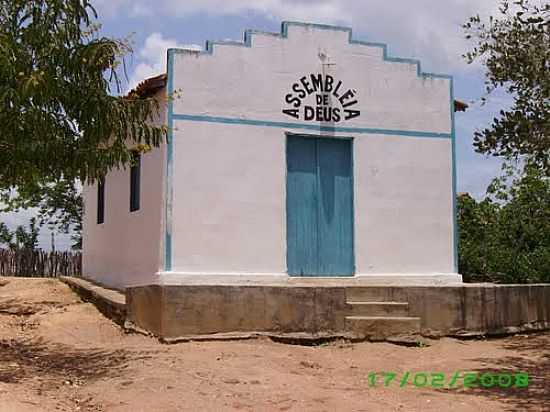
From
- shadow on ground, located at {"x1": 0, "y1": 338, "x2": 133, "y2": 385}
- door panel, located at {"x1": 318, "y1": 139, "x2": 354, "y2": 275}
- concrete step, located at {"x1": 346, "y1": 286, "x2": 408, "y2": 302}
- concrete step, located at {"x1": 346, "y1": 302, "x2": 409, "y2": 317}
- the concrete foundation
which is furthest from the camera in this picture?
door panel, located at {"x1": 318, "y1": 139, "x2": 354, "y2": 275}

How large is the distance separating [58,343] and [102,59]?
448 cm

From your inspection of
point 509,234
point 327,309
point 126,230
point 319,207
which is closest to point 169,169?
point 319,207

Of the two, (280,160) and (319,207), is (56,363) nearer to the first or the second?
(280,160)

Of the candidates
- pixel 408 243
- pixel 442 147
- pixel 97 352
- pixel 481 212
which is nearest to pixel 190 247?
pixel 97 352

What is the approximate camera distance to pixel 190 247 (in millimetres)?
11273

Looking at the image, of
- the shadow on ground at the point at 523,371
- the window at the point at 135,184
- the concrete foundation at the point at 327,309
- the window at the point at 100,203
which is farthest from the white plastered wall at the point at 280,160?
the window at the point at 100,203

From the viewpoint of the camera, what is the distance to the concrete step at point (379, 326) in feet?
35.1

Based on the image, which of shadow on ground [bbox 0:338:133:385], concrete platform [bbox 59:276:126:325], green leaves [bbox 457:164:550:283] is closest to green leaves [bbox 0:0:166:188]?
shadow on ground [bbox 0:338:133:385]

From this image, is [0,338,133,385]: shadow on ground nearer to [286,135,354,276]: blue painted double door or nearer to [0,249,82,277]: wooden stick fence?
[286,135,354,276]: blue painted double door

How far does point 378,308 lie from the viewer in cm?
1096

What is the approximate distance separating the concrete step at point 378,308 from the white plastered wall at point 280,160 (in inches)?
50.4

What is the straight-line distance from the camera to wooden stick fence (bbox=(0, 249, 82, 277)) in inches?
871

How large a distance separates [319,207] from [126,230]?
11.8 feet
